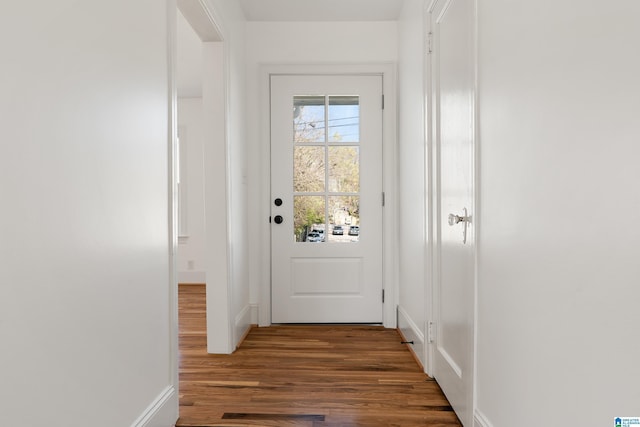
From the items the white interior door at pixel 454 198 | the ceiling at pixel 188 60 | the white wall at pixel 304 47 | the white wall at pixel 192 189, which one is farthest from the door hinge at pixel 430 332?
the white wall at pixel 192 189

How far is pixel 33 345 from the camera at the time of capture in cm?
105

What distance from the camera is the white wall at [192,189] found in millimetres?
5988

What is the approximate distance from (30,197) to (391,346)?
8.71 feet

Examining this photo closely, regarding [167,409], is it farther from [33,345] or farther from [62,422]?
[33,345]

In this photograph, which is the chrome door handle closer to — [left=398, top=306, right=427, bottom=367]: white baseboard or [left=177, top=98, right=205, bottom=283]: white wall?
[left=398, top=306, right=427, bottom=367]: white baseboard

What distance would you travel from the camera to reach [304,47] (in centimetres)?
374

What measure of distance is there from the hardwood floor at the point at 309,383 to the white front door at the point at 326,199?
35 centimetres

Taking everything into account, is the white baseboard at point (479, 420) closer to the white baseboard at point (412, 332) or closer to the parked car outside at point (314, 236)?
the white baseboard at point (412, 332)

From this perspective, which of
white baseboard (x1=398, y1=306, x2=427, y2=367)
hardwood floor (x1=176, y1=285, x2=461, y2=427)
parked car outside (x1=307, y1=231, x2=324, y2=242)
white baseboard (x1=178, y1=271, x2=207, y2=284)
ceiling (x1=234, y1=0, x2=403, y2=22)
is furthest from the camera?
white baseboard (x1=178, y1=271, x2=207, y2=284)

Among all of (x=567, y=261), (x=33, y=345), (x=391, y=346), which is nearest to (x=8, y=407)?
(x=33, y=345)

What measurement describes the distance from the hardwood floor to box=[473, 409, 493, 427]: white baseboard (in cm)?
26

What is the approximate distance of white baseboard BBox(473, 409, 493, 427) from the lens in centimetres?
167

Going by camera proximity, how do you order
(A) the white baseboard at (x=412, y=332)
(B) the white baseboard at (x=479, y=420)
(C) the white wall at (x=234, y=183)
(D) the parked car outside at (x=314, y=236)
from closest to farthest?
(B) the white baseboard at (x=479, y=420) → (A) the white baseboard at (x=412, y=332) → (C) the white wall at (x=234, y=183) → (D) the parked car outside at (x=314, y=236)

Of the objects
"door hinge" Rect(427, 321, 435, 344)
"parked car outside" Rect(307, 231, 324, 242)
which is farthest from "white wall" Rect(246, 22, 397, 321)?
"door hinge" Rect(427, 321, 435, 344)
